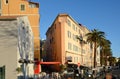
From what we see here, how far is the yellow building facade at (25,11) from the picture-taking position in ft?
231

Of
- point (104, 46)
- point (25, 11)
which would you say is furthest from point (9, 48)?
point (104, 46)

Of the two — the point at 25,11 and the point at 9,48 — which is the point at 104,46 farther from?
the point at 9,48

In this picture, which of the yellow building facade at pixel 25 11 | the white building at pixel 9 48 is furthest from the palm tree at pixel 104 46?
the white building at pixel 9 48

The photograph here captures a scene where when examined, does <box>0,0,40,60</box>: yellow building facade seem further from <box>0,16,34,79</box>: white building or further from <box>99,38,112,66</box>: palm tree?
<box>0,16,34,79</box>: white building

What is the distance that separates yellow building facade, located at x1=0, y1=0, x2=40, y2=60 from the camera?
70375 mm

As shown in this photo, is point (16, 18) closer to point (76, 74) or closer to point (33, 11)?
point (76, 74)

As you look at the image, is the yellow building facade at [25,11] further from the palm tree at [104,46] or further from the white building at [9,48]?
the white building at [9,48]

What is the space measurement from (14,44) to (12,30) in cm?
171

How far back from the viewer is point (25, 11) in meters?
71.1

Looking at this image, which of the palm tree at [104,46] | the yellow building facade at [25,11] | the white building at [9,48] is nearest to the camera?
the white building at [9,48]

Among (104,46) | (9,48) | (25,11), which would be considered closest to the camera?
(9,48)

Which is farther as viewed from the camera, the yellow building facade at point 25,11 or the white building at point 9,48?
the yellow building facade at point 25,11

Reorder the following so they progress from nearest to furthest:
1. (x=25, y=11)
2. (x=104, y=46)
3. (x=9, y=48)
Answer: (x=9, y=48) < (x=25, y=11) < (x=104, y=46)

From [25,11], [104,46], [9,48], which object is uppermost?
[25,11]
